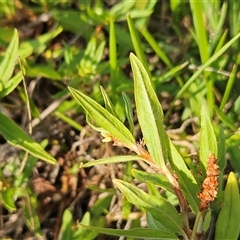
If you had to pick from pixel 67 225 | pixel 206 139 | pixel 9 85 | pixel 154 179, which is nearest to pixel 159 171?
pixel 154 179

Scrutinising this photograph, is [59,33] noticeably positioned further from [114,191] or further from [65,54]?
[114,191]

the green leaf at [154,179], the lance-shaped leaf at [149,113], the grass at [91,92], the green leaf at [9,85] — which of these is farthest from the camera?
the grass at [91,92]

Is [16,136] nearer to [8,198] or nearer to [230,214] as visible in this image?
[8,198]

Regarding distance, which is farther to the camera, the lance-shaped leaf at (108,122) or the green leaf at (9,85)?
the green leaf at (9,85)

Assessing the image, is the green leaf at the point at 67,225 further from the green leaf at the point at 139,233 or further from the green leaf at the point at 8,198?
the green leaf at the point at 139,233

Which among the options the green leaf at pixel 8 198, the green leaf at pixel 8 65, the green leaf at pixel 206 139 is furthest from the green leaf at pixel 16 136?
the green leaf at pixel 206 139

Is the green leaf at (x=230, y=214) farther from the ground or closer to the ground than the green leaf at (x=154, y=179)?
closer to the ground
